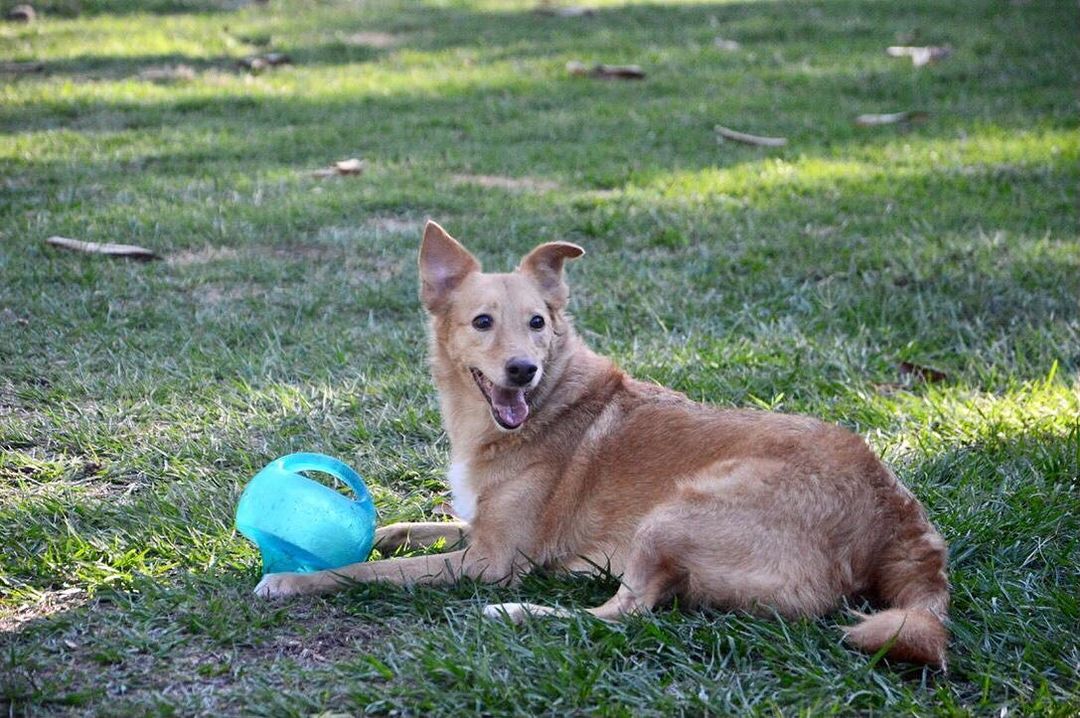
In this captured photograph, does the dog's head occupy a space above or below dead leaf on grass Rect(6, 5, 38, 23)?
below

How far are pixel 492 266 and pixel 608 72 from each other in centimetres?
547

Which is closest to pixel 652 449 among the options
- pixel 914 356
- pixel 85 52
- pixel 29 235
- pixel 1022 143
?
pixel 914 356

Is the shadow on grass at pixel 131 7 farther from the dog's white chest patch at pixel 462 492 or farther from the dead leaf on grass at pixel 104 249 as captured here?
the dog's white chest patch at pixel 462 492

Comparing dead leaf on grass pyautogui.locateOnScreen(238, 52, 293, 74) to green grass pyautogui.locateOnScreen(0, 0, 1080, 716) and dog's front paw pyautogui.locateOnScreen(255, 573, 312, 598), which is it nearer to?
green grass pyautogui.locateOnScreen(0, 0, 1080, 716)

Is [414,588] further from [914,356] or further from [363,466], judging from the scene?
[914,356]

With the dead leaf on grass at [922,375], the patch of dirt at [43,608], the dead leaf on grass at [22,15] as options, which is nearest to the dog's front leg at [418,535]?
the patch of dirt at [43,608]

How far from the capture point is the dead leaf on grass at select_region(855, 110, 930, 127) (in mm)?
10602

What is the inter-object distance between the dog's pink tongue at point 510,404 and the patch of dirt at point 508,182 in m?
4.57

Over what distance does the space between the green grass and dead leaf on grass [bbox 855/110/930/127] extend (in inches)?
6.0

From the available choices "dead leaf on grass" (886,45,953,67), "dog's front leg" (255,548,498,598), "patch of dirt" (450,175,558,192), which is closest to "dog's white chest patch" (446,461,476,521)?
"dog's front leg" (255,548,498,598)

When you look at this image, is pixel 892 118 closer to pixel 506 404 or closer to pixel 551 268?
pixel 551 268

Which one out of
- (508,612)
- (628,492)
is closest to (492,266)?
(628,492)

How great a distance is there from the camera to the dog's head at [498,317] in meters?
4.51

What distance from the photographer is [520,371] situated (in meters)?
4.44
